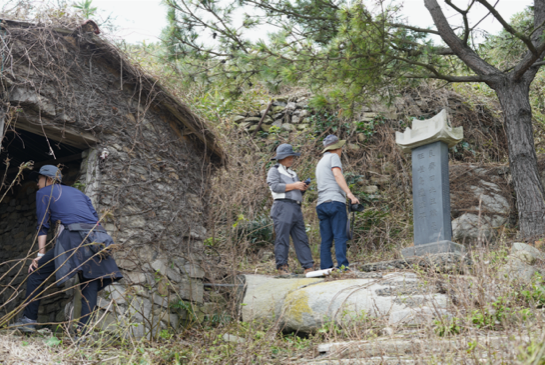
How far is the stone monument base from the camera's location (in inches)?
211

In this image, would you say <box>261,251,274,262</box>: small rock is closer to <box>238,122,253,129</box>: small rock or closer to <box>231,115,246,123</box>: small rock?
<box>238,122,253,129</box>: small rock

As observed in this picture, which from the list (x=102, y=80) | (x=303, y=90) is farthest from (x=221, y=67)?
(x=303, y=90)

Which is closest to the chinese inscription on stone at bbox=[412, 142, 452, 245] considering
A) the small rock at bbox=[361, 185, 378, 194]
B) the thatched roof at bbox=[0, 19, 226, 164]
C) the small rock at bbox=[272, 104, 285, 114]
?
the thatched roof at bbox=[0, 19, 226, 164]

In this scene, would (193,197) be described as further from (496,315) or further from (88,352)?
(496,315)

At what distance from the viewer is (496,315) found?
3398mm

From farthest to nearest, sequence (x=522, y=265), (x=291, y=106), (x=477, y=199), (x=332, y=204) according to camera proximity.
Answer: (x=291, y=106) < (x=477, y=199) < (x=332, y=204) < (x=522, y=265)

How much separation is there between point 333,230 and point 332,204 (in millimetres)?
307

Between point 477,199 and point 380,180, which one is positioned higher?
point 380,180

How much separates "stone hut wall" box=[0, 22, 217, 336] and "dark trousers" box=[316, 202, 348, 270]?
1.65 metres

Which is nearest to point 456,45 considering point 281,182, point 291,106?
point 281,182

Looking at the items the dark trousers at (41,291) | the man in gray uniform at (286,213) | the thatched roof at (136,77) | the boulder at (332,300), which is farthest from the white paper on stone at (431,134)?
the dark trousers at (41,291)

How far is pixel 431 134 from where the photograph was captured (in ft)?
19.6

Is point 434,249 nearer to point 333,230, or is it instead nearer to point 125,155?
point 333,230

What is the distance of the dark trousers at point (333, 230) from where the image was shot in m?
5.48
